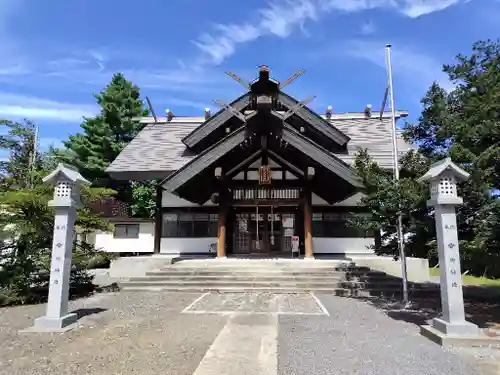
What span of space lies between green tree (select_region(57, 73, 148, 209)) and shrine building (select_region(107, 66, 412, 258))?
10.5 meters

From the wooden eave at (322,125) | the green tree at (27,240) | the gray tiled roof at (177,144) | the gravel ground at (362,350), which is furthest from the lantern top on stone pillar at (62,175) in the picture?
the wooden eave at (322,125)

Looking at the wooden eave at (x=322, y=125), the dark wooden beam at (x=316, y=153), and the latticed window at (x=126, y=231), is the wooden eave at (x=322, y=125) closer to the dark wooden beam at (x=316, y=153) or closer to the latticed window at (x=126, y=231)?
the dark wooden beam at (x=316, y=153)

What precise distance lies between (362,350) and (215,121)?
1210 cm

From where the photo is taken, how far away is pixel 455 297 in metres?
5.44

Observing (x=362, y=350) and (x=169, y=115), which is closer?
(x=362, y=350)

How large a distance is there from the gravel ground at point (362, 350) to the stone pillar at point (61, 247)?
12.8 ft

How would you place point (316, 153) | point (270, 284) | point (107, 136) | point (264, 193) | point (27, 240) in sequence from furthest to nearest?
point (107, 136) < point (264, 193) < point (316, 153) < point (270, 284) < point (27, 240)

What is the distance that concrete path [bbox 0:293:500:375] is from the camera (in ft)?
13.6

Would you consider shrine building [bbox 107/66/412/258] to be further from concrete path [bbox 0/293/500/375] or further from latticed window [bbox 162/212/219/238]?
concrete path [bbox 0/293/500/375]

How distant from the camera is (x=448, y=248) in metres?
5.66

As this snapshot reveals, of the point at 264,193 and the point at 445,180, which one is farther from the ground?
the point at 264,193

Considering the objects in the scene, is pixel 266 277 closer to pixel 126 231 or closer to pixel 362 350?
pixel 362 350

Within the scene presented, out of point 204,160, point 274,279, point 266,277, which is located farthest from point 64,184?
point 274,279

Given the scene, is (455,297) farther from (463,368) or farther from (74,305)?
(74,305)
